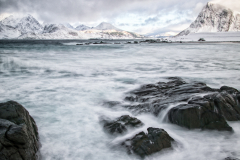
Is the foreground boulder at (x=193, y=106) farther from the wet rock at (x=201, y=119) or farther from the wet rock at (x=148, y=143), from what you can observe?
the wet rock at (x=148, y=143)

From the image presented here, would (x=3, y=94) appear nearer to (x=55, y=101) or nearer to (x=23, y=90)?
(x=23, y=90)

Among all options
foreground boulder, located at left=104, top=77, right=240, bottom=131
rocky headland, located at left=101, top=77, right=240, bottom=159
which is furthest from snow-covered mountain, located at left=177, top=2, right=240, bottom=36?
rocky headland, located at left=101, top=77, right=240, bottom=159

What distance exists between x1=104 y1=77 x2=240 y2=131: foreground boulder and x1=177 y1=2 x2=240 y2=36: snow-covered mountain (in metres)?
173

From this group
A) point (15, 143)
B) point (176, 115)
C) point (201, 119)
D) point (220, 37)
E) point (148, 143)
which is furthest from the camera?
point (220, 37)

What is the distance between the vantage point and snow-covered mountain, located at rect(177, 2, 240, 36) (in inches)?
5834

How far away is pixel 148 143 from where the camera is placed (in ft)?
11.6

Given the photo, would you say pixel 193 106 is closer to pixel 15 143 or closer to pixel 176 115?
pixel 176 115

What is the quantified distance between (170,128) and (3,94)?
7.02 meters

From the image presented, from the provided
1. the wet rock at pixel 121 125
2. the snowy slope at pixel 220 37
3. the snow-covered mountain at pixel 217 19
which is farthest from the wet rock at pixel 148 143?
the snow-covered mountain at pixel 217 19

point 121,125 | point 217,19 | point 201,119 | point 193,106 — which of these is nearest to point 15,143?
point 121,125

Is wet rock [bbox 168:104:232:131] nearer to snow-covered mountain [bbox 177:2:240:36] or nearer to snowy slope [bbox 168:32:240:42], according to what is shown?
snowy slope [bbox 168:32:240:42]

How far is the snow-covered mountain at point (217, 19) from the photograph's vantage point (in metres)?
148

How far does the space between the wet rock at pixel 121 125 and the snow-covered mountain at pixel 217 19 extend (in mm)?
175201

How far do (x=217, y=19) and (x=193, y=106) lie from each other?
181698 millimetres
